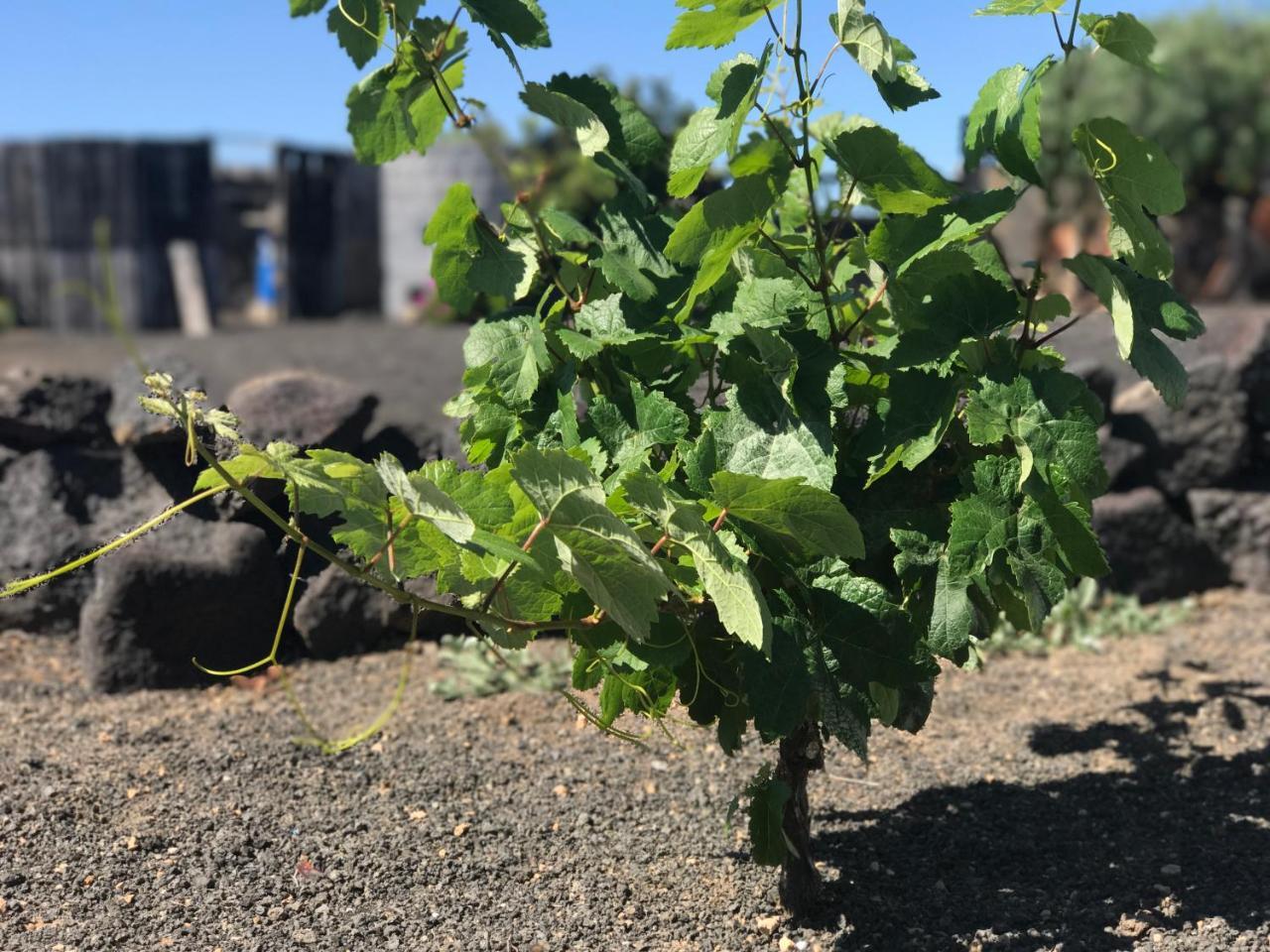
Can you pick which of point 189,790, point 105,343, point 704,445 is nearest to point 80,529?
point 189,790

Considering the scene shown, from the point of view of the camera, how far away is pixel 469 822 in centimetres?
229

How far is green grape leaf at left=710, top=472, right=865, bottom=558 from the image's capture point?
1396 millimetres

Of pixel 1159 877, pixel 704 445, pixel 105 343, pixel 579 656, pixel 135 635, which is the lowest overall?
pixel 105 343

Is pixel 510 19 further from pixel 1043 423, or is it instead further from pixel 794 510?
pixel 1043 423

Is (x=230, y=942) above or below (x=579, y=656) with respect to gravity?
below

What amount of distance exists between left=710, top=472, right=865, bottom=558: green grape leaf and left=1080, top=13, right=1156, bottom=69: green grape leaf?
0.66m

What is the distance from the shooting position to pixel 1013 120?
1.55 m

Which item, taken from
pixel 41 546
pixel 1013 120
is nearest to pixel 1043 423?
pixel 1013 120

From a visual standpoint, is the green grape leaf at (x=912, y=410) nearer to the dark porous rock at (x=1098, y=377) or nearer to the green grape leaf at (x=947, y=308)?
the green grape leaf at (x=947, y=308)

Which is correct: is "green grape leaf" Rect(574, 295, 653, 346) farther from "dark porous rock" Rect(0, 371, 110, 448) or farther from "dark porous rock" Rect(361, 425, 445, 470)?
"dark porous rock" Rect(0, 371, 110, 448)

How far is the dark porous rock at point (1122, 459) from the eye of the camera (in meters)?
4.00

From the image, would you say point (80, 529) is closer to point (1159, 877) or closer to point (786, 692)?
point (786, 692)

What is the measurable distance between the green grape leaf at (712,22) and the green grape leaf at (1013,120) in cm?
32

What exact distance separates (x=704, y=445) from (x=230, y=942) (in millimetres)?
1054
